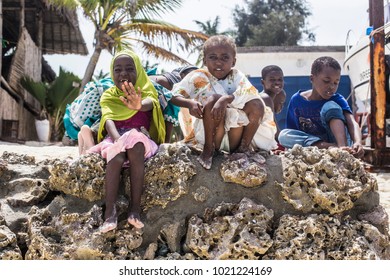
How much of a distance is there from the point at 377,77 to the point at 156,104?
4.94 m

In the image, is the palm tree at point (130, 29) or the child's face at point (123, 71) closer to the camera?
the child's face at point (123, 71)

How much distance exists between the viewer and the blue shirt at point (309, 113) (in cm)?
338

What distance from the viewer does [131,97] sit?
8.88 feet

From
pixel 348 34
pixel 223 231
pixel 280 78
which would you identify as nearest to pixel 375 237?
pixel 223 231

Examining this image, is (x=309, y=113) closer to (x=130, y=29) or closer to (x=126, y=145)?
(x=126, y=145)

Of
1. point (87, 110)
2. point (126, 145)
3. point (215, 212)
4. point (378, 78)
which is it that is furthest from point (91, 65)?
point (215, 212)

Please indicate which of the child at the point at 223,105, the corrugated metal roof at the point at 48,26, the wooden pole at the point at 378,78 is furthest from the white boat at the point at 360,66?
the corrugated metal roof at the point at 48,26

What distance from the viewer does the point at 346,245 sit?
8.11 ft

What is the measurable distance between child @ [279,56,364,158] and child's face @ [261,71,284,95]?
504 mm

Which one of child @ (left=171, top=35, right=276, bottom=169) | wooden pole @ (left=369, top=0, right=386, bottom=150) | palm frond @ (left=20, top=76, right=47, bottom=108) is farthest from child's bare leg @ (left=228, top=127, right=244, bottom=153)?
palm frond @ (left=20, top=76, right=47, bottom=108)

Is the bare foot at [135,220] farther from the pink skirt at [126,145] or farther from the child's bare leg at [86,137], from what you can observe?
the child's bare leg at [86,137]

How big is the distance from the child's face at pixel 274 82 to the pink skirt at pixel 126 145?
5.94ft

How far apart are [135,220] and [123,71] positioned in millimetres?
994

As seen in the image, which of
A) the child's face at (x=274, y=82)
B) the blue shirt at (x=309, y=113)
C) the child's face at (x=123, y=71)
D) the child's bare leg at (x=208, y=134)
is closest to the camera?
the child's bare leg at (x=208, y=134)
